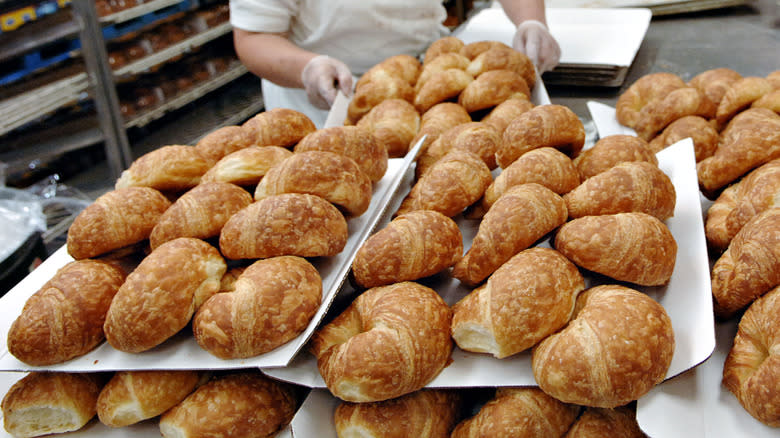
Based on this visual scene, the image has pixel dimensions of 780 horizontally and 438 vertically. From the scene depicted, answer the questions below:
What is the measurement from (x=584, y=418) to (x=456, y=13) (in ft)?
16.9

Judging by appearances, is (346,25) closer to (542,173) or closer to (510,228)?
(542,173)

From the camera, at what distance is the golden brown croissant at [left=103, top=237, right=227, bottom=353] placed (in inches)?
38.3

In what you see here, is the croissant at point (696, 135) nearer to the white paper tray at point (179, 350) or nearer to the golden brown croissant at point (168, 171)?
the white paper tray at point (179, 350)

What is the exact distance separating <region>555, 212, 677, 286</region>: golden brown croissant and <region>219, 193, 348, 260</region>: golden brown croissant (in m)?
0.48

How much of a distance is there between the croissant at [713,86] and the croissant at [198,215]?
1.39 meters

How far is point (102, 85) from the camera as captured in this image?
3785mm

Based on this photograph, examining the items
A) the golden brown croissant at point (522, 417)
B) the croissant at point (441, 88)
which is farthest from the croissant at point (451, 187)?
the croissant at point (441, 88)

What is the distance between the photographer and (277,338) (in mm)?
968

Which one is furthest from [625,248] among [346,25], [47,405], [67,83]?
[67,83]

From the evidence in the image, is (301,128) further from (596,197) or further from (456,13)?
(456,13)

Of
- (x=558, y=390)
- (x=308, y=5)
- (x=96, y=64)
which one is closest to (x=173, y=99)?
(x=96, y=64)

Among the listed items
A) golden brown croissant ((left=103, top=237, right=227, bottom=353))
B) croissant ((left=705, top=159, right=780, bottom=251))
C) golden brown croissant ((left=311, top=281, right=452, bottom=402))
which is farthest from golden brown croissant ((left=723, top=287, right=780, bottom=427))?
golden brown croissant ((left=103, top=237, right=227, bottom=353))

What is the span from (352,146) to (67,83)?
3105mm

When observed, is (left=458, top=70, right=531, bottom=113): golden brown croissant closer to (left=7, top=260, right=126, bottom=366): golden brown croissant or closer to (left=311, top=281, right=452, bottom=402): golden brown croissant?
(left=311, top=281, right=452, bottom=402): golden brown croissant
